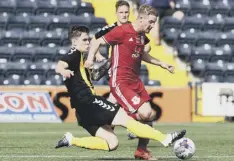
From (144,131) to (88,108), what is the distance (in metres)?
0.68

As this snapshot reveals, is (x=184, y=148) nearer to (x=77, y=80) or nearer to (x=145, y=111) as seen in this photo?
(x=145, y=111)

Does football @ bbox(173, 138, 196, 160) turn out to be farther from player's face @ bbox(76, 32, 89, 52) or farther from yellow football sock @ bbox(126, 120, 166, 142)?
player's face @ bbox(76, 32, 89, 52)

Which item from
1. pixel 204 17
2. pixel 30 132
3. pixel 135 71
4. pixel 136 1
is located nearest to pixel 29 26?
pixel 136 1

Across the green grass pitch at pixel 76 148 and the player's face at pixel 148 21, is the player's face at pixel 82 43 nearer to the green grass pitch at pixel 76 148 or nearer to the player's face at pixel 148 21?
the player's face at pixel 148 21

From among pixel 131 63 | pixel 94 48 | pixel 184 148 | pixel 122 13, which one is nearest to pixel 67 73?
pixel 94 48

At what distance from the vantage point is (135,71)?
9984 mm

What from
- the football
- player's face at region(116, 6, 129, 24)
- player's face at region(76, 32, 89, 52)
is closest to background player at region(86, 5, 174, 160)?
player's face at region(76, 32, 89, 52)

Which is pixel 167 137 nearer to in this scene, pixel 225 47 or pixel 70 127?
pixel 70 127

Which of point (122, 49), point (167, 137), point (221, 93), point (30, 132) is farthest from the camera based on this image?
point (221, 93)

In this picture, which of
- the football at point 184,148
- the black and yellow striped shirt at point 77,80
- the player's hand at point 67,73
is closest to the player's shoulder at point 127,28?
the black and yellow striped shirt at point 77,80

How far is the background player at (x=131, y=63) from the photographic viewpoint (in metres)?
9.60

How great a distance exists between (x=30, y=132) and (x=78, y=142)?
6167 millimetres

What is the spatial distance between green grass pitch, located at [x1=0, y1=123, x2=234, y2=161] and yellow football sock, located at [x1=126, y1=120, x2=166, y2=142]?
733 mm

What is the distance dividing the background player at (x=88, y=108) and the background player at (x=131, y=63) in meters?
0.26
